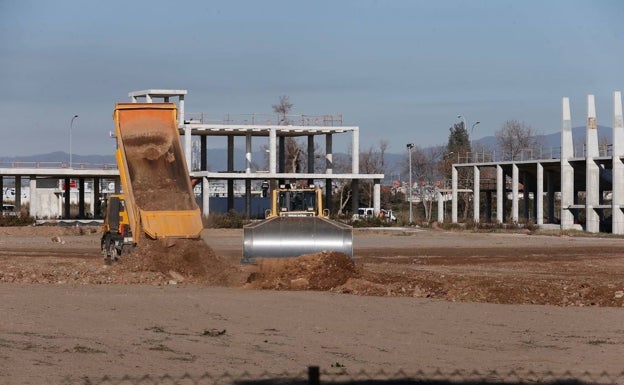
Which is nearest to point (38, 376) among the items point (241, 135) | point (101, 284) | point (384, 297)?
point (384, 297)

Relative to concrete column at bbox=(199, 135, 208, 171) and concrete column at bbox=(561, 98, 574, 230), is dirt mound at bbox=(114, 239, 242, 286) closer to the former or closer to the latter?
concrete column at bbox=(561, 98, 574, 230)

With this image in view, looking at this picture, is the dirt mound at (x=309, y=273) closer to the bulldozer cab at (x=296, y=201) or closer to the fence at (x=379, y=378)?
the bulldozer cab at (x=296, y=201)

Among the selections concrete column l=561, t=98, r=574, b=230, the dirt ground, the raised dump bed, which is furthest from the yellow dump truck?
concrete column l=561, t=98, r=574, b=230

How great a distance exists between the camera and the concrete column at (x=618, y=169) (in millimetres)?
70812

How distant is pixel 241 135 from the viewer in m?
98.6

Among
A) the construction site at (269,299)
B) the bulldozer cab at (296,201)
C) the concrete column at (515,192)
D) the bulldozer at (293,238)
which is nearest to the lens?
the construction site at (269,299)

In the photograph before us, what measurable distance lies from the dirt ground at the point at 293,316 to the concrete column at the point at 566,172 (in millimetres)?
38563

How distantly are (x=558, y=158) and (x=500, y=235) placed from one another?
581 inches

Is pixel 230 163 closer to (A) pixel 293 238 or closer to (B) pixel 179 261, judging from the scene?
(B) pixel 179 261

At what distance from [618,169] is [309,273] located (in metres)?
Result: 48.0

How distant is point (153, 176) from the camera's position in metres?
32.1

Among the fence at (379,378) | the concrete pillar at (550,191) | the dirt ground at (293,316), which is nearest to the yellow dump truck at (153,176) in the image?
the dirt ground at (293,316)

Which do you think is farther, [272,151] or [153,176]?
[272,151]

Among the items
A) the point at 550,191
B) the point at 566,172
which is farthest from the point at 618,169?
the point at 550,191
